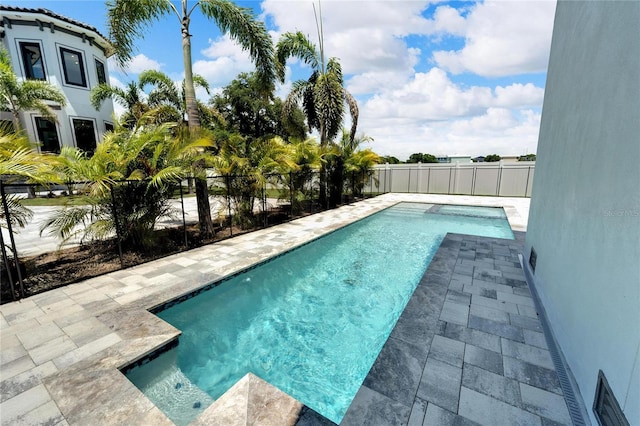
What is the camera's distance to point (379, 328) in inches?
145

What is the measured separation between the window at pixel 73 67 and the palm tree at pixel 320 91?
433 inches

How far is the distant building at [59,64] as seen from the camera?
1184 cm

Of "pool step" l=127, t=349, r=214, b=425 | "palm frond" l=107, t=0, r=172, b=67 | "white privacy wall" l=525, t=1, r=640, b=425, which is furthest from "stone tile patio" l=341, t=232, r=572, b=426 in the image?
"palm frond" l=107, t=0, r=172, b=67

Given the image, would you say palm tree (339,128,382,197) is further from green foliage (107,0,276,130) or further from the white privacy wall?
the white privacy wall

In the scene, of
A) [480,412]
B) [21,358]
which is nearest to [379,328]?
[480,412]

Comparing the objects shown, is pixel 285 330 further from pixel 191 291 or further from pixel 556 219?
pixel 556 219

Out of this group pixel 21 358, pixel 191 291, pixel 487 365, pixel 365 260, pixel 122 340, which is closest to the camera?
pixel 487 365

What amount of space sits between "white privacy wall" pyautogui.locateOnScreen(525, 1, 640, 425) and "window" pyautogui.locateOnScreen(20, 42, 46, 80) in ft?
62.5

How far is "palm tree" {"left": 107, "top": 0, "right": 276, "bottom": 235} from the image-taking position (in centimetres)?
585

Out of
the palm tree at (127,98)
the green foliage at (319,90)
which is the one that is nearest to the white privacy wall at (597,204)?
the green foliage at (319,90)

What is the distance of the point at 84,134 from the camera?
13.8 metres

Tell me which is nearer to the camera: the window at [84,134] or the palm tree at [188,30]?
the palm tree at [188,30]

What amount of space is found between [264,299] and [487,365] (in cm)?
314

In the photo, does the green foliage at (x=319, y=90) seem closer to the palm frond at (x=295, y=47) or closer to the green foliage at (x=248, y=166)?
the palm frond at (x=295, y=47)
